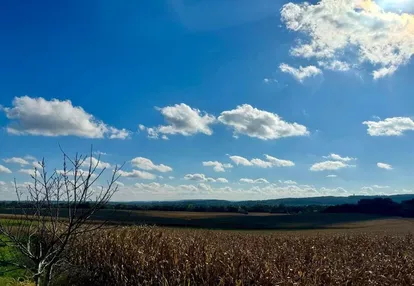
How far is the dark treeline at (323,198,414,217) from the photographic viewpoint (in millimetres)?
69688

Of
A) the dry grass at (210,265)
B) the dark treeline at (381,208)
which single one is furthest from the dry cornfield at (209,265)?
the dark treeline at (381,208)

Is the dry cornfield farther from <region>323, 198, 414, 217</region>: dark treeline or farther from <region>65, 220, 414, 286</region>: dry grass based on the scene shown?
Answer: <region>323, 198, 414, 217</region>: dark treeline

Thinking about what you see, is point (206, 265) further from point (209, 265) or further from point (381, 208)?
point (381, 208)

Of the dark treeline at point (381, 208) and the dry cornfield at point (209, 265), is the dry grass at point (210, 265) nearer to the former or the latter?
the dry cornfield at point (209, 265)

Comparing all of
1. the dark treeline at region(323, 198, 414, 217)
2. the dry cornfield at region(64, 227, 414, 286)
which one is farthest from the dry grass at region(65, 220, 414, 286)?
the dark treeline at region(323, 198, 414, 217)

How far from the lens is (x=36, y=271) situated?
900 cm

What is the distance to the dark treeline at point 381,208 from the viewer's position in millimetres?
69688

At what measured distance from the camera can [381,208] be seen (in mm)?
74625

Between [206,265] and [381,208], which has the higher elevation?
[381,208]

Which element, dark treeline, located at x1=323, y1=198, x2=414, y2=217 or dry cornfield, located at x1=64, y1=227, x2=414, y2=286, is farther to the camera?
dark treeline, located at x1=323, y1=198, x2=414, y2=217

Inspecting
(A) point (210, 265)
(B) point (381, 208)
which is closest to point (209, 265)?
(A) point (210, 265)

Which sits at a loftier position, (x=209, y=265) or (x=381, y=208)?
(x=381, y=208)

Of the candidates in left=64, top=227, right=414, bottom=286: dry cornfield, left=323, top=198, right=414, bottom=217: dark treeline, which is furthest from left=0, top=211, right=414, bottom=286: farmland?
left=323, top=198, right=414, bottom=217: dark treeline

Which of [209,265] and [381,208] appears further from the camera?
[381,208]
